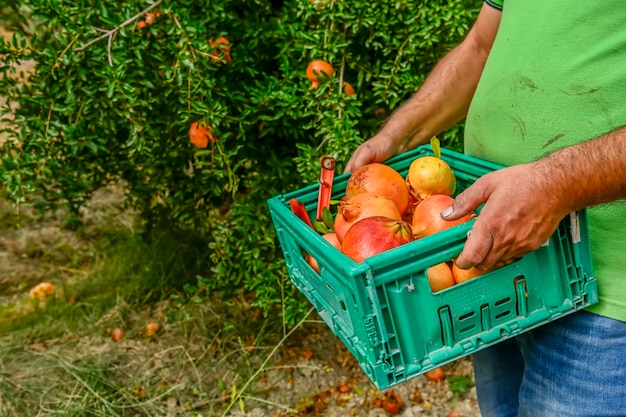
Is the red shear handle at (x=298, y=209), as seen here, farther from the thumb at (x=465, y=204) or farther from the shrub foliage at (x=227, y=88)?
the shrub foliage at (x=227, y=88)

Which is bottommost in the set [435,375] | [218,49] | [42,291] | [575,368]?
[435,375]

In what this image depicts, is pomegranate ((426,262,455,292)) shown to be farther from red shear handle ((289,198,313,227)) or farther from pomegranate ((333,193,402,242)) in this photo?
red shear handle ((289,198,313,227))

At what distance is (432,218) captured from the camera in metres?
1.46

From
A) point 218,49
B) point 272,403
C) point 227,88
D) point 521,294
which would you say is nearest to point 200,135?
point 227,88

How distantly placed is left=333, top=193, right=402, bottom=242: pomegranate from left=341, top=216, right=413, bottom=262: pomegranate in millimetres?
80

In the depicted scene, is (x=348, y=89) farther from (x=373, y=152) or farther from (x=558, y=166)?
(x=558, y=166)

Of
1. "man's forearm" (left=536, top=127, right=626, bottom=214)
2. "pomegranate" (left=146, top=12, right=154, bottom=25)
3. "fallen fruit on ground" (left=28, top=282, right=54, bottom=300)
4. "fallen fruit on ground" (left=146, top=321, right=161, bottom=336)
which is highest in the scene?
"pomegranate" (left=146, top=12, right=154, bottom=25)

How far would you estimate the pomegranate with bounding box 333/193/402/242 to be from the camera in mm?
1525

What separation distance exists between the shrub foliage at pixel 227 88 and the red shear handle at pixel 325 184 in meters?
0.70

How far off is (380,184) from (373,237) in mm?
271

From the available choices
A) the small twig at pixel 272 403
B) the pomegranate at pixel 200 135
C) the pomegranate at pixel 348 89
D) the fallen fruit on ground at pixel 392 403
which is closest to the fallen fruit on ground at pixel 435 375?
the fallen fruit on ground at pixel 392 403

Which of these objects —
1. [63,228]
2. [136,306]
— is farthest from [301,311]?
[63,228]

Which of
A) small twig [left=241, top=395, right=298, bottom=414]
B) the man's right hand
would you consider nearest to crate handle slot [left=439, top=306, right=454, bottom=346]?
the man's right hand

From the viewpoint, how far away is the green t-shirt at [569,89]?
146 cm
